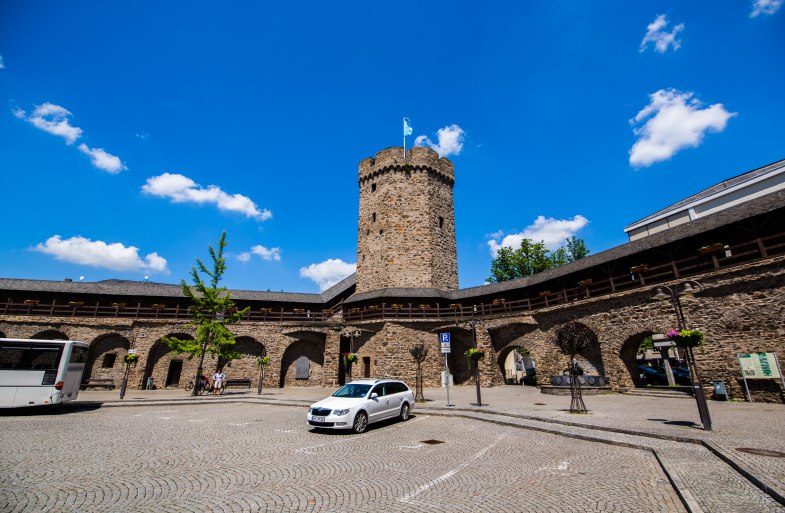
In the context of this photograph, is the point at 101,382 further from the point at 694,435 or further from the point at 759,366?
the point at 759,366

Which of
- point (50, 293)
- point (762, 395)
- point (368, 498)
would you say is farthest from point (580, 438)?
point (50, 293)

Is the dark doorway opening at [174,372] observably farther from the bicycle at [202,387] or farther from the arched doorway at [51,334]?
the arched doorway at [51,334]

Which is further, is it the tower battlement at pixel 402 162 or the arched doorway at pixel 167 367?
the tower battlement at pixel 402 162

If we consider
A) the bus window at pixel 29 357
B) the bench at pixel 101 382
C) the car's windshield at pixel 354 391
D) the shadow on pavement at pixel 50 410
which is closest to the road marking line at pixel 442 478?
the car's windshield at pixel 354 391

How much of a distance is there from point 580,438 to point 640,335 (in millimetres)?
12857

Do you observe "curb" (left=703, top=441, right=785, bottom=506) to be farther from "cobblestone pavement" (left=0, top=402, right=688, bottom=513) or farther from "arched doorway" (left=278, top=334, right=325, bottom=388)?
"arched doorway" (left=278, top=334, right=325, bottom=388)

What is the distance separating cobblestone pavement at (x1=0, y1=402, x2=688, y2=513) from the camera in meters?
4.75

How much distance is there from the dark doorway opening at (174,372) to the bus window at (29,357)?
50.6ft

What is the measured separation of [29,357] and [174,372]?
16.2 meters

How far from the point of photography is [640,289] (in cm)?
1816

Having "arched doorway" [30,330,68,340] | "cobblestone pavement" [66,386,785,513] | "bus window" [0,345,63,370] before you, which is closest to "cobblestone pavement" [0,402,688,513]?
"cobblestone pavement" [66,386,785,513]

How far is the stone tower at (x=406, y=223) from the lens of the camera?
1217 inches

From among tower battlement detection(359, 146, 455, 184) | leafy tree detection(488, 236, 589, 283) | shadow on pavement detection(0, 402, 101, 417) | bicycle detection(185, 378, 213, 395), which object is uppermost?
tower battlement detection(359, 146, 455, 184)

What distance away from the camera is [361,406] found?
32.9 ft
